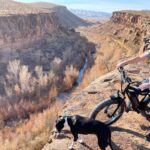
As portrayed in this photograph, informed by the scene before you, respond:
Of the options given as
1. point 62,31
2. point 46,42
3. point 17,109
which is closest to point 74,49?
point 46,42

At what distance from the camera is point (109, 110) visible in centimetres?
834

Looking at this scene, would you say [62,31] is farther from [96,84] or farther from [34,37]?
[96,84]

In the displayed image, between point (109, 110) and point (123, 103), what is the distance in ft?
1.48

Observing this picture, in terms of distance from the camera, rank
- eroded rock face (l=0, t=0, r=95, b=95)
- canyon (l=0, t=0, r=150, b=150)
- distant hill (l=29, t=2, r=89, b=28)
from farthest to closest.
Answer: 1. distant hill (l=29, t=2, r=89, b=28)
2. eroded rock face (l=0, t=0, r=95, b=95)
3. canyon (l=0, t=0, r=150, b=150)

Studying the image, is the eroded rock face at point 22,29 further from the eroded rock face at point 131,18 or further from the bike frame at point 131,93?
the bike frame at point 131,93

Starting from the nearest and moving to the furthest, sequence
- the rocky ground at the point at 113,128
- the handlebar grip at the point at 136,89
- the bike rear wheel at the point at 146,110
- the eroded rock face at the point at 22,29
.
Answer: the rocky ground at the point at 113,128 < the handlebar grip at the point at 136,89 < the bike rear wheel at the point at 146,110 < the eroded rock face at the point at 22,29

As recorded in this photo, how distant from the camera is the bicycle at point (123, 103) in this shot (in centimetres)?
777

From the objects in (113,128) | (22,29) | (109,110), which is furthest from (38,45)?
(113,128)

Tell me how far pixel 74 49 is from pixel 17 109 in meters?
16.8

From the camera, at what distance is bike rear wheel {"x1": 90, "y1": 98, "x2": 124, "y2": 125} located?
806 centimetres

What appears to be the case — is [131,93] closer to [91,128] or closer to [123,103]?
[123,103]

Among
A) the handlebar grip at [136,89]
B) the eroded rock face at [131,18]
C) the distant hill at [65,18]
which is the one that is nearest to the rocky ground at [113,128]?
the handlebar grip at [136,89]

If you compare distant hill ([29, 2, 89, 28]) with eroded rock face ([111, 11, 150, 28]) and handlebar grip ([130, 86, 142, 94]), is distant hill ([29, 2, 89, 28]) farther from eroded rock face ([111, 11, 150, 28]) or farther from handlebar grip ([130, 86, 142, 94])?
handlebar grip ([130, 86, 142, 94])

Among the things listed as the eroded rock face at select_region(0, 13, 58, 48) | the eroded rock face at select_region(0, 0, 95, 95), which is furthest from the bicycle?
the eroded rock face at select_region(0, 13, 58, 48)
